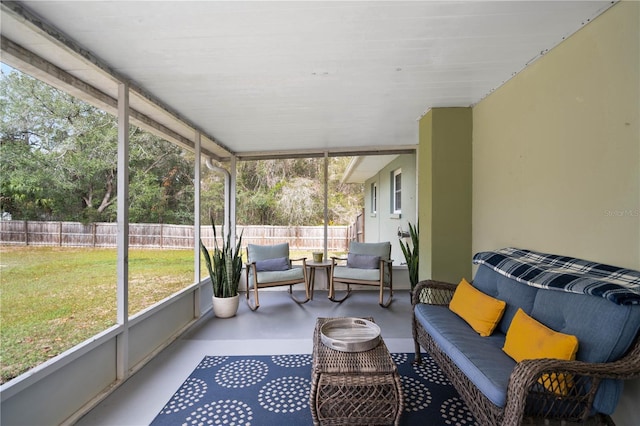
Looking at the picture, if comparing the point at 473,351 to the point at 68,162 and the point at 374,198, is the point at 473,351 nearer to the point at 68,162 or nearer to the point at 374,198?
the point at 68,162

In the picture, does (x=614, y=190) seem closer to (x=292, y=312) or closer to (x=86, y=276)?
(x=292, y=312)

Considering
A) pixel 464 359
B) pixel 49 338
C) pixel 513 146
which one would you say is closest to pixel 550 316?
pixel 464 359

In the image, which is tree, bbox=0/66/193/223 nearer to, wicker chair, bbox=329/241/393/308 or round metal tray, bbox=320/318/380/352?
round metal tray, bbox=320/318/380/352

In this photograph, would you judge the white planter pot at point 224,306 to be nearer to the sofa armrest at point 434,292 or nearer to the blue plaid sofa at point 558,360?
the sofa armrest at point 434,292

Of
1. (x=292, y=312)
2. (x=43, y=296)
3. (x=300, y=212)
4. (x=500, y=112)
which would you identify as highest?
(x=500, y=112)

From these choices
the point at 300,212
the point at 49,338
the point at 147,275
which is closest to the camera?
the point at 49,338

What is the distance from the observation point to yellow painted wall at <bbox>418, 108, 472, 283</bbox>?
290cm

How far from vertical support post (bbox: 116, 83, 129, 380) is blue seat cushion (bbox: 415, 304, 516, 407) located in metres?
2.36

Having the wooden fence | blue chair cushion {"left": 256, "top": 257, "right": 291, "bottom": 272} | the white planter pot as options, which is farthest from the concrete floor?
the wooden fence

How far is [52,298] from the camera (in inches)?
132

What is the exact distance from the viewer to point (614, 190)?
4.84 ft

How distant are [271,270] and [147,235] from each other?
11.3 ft

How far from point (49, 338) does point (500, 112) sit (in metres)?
4.97

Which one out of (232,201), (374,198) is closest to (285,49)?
(232,201)
